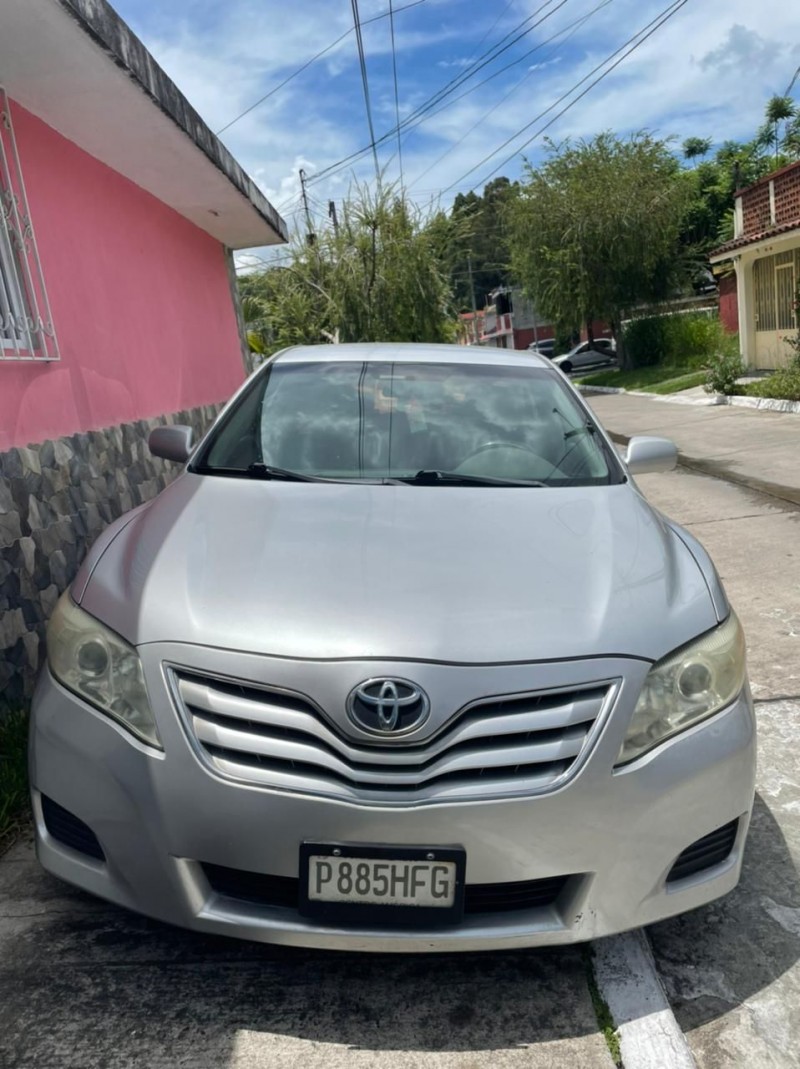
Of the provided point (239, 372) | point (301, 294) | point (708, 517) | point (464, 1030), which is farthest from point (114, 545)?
point (301, 294)

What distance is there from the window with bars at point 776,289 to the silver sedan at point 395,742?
18907 mm

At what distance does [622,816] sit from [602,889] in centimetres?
16

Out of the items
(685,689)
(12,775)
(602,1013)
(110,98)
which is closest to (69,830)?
(12,775)

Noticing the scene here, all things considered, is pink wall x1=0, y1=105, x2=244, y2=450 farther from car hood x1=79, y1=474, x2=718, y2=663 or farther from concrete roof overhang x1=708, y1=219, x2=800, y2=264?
concrete roof overhang x1=708, y1=219, x2=800, y2=264

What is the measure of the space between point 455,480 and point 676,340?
25.2 m

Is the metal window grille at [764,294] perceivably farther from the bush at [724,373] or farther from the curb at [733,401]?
the bush at [724,373]

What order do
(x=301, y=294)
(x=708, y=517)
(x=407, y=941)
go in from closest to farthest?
(x=407, y=941) → (x=708, y=517) → (x=301, y=294)

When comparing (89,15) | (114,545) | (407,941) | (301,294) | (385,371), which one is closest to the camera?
(407,941)

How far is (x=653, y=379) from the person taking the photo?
24.6m

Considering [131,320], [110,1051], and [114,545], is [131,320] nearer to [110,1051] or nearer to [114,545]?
[114,545]

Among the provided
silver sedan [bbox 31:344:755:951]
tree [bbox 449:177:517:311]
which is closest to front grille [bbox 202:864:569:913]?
silver sedan [bbox 31:344:755:951]

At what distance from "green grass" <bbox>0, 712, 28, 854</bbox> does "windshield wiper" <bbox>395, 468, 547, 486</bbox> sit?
1563 mm

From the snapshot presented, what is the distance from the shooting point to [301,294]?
22844mm

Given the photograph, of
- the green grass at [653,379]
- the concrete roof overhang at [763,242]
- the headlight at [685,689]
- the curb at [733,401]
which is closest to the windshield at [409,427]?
the headlight at [685,689]
